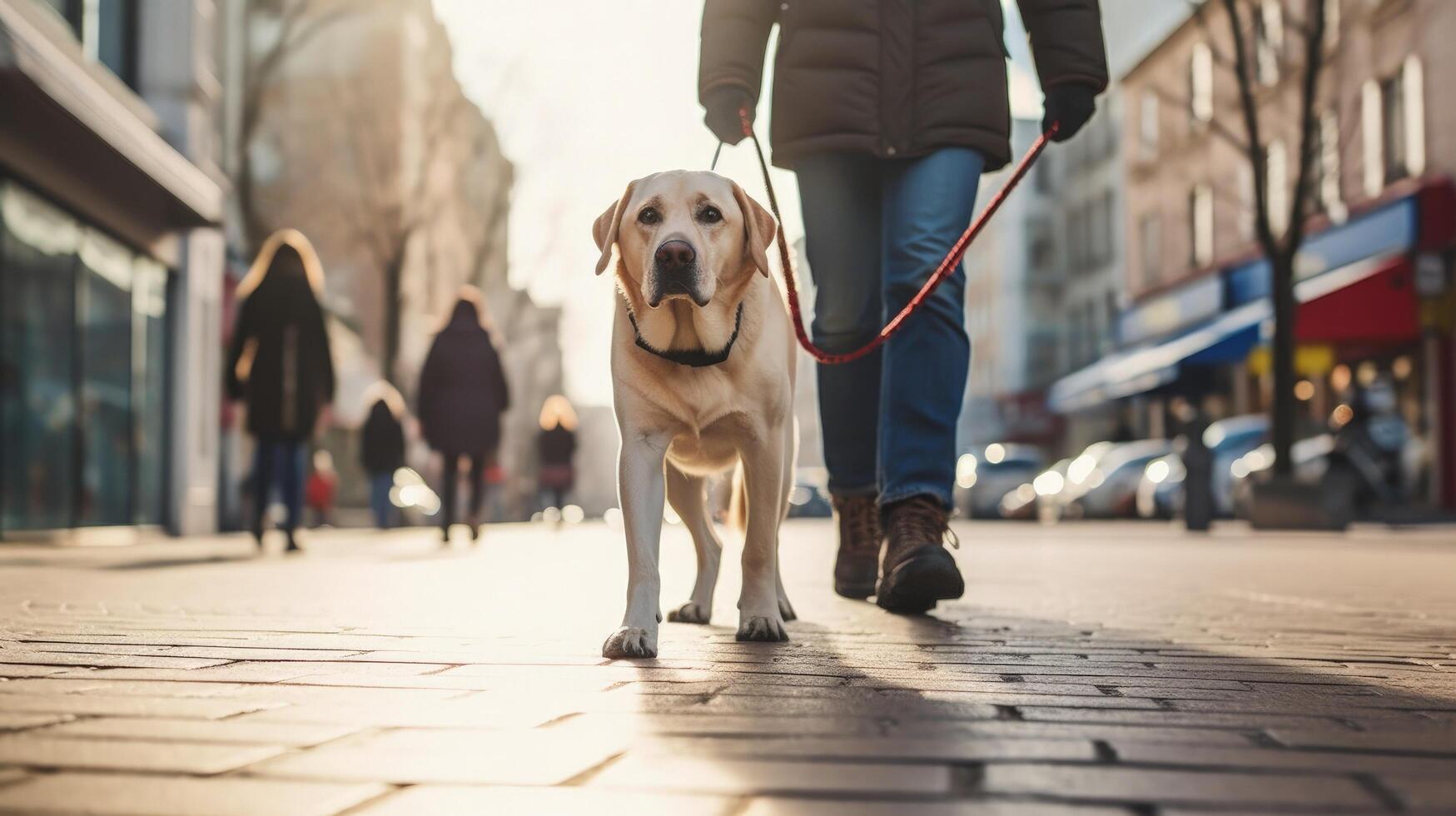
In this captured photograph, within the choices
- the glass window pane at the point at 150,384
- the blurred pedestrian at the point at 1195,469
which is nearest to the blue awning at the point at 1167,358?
the blurred pedestrian at the point at 1195,469

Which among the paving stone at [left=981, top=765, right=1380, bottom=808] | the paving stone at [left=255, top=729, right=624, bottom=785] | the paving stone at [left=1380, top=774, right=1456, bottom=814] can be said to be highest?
the paving stone at [left=255, top=729, right=624, bottom=785]

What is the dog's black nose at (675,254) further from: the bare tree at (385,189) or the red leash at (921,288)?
the bare tree at (385,189)

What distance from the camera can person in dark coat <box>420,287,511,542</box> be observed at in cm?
1320

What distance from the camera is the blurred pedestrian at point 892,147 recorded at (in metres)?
4.77

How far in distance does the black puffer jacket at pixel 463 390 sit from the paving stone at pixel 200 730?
35.5 feet

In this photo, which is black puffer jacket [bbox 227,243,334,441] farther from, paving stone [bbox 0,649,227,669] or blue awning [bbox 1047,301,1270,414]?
blue awning [bbox 1047,301,1270,414]

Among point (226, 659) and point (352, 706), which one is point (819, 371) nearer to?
point (226, 659)

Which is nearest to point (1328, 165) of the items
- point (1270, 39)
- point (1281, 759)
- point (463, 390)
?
point (1270, 39)

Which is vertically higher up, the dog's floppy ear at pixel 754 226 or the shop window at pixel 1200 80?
the shop window at pixel 1200 80

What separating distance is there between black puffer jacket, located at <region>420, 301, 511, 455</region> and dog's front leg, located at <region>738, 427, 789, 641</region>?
934cm

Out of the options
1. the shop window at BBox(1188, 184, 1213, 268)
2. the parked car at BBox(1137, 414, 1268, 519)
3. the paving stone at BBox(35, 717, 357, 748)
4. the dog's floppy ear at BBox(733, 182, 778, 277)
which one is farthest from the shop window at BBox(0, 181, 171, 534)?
the shop window at BBox(1188, 184, 1213, 268)

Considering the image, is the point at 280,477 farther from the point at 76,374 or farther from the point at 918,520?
the point at 918,520

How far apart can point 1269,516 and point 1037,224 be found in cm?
3896

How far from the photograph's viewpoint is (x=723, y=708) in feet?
8.76
